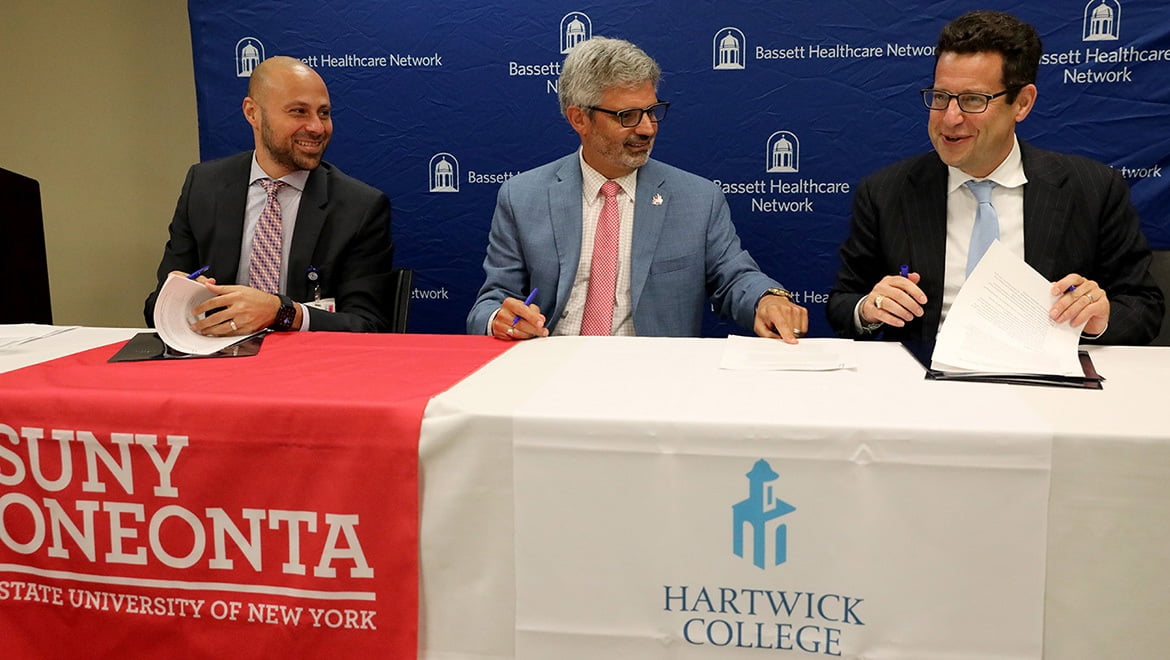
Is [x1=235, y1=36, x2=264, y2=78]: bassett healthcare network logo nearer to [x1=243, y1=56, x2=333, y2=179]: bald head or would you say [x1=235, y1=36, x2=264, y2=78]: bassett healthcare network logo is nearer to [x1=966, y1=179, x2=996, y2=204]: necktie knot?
[x1=243, y1=56, x2=333, y2=179]: bald head

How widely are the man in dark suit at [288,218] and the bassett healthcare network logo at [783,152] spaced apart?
1325mm

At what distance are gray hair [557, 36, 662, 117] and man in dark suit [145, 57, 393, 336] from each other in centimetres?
68

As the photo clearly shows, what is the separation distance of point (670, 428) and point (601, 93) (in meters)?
1.44

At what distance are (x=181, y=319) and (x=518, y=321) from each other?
2.18 ft

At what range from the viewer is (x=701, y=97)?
10.1ft

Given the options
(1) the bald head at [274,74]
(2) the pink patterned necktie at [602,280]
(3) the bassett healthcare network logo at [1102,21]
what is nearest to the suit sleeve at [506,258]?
Answer: (2) the pink patterned necktie at [602,280]

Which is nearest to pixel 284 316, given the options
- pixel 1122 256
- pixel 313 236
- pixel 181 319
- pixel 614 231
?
pixel 181 319

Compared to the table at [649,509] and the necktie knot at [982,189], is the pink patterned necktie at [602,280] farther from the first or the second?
the table at [649,509]

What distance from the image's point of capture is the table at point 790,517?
1.11 metres

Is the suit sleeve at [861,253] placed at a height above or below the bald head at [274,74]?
below

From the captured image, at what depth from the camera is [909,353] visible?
165 cm

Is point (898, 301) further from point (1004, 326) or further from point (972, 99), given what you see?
point (972, 99)

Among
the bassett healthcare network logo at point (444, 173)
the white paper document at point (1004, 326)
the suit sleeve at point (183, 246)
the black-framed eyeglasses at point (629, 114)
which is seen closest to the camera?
the white paper document at point (1004, 326)

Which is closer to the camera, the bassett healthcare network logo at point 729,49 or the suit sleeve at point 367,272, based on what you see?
the suit sleeve at point 367,272
